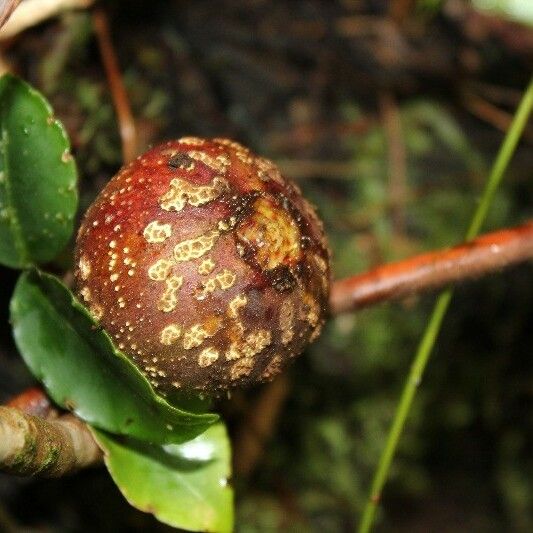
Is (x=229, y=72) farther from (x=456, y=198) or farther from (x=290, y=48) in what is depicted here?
(x=456, y=198)

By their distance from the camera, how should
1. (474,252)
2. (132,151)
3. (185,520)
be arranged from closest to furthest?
1. (185,520)
2. (474,252)
3. (132,151)

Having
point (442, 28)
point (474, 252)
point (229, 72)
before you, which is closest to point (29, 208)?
point (474, 252)

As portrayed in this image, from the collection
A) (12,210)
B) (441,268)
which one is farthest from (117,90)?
(441,268)

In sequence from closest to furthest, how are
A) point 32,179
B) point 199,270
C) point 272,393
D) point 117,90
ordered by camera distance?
point 199,270
point 32,179
point 117,90
point 272,393

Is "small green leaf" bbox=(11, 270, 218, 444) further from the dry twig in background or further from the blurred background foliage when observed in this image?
the blurred background foliage

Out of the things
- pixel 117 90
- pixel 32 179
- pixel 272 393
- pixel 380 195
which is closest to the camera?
pixel 32 179

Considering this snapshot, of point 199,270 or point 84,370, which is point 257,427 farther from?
point 199,270
